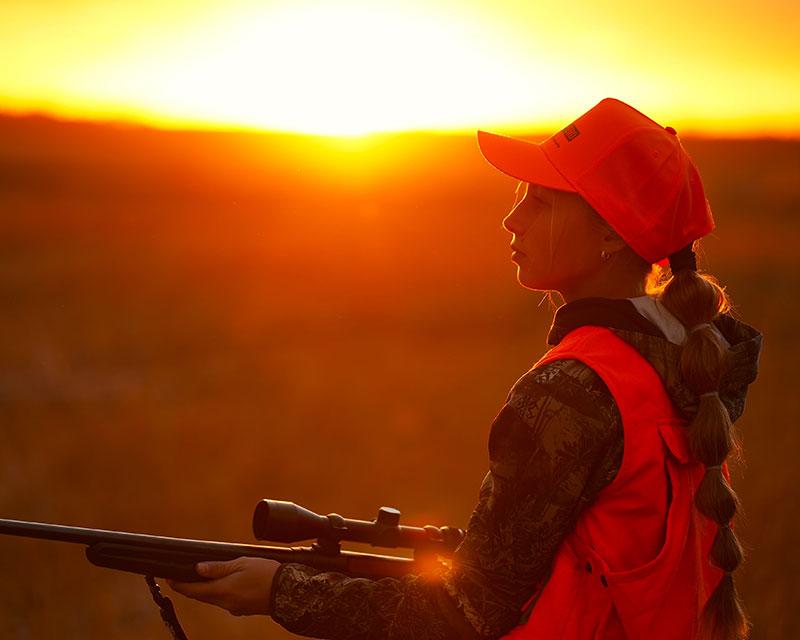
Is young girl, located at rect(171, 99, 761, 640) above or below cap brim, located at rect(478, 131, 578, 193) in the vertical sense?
below

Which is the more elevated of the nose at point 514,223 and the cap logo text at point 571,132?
the cap logo text at point 571,132

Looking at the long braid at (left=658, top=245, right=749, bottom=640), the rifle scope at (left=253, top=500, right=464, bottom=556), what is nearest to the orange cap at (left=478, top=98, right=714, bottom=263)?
the long braid at (left=658, top=245, right=749, bottom=640)

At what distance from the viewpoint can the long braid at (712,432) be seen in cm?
190

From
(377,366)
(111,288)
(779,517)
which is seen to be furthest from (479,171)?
(779,517)

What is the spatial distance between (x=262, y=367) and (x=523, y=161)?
30.8 feet

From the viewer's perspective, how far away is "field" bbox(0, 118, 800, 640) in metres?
6.69

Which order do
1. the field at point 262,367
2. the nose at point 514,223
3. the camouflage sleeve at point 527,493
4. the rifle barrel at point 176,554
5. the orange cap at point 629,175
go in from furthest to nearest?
the field at point 262,367 < the rifle barrel at point 176,554 < the nose at point 514,223 < the orange cap at point 629,175 < the camouflage sleeve at point 527,493

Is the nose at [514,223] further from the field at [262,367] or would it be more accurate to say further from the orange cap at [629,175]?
the field at [262,367]

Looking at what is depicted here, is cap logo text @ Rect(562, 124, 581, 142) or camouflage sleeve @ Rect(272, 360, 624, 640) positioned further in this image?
cap logo text @ Rect(562, 124, 581, 142)

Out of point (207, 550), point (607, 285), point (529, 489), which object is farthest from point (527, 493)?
point (207, 550)

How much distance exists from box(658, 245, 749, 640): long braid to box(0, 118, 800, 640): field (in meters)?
3.92

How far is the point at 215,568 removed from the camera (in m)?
2.25

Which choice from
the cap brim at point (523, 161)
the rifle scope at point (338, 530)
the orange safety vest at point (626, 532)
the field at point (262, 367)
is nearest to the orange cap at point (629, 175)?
the cap brim at point (523, 161)

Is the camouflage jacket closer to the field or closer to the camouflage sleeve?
the camouflage sleeve
